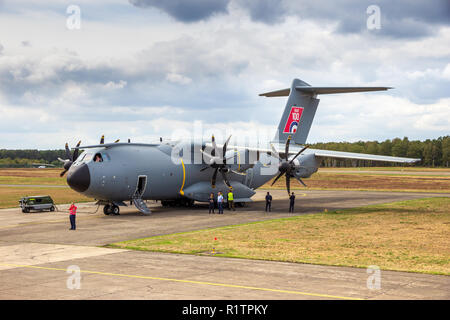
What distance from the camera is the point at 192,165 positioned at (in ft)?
116

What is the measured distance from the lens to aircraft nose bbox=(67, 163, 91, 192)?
29469 millimetres

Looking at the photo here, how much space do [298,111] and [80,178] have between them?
19022 millimetres

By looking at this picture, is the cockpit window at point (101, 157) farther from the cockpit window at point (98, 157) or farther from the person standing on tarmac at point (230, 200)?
the person standing on tarmac at point (230, 200)

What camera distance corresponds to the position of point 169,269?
15625mm

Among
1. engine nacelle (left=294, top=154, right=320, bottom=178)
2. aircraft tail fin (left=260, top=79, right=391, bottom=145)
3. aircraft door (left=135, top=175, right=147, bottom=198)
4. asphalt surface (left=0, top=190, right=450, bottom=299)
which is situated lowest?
asphalt surface (left=0, top=190, right=450, bottom=299)

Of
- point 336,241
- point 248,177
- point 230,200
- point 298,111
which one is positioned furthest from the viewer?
point 298,111

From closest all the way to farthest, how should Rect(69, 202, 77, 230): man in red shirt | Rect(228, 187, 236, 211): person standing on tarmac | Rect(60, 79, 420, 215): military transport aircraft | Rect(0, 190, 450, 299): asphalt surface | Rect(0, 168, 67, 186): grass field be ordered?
Rect(0, 190, 450, 299): asphalt surface
Rect(69, 202, 77, 230): man in red shirt
Rect(60, 79, 420, 215): military transport aircraft
Rect(228, 187, 236, 211): person standing on tarmac
Rect(0, 168, 67, 186): grass field

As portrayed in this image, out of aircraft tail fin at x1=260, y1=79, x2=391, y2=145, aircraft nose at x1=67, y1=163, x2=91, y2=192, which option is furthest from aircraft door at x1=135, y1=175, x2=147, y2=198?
aircraft tail fin at x1=260, y1=79, x2=391, y2=145

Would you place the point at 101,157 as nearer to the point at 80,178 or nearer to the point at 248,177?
the point at 80,178

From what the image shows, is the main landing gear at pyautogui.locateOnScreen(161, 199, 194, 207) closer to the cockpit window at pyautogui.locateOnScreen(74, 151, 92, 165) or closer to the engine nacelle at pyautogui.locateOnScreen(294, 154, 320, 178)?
the engine nacelle at pyautogui.locateOnScreen(294, 154, 320, 178)

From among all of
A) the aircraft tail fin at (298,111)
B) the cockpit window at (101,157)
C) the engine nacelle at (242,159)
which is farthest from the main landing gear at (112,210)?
the aircraft tail fin at (298,111)

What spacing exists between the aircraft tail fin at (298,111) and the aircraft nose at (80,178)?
16572 millimetres

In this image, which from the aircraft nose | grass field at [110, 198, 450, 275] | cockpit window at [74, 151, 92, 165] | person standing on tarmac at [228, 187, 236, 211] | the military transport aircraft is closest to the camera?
grass field at [110, 198, 450, 275]

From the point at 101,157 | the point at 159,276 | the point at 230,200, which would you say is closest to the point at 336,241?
the point at 159,276
